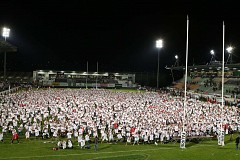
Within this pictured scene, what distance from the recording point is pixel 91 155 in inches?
828

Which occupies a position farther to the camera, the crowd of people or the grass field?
the crowd of people

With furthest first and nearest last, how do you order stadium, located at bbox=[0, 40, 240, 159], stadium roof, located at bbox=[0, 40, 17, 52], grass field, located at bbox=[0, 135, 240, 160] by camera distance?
1. stadium roof, located at bbox=[0, 40, 17, 52]
2. stadium, located at bbox=[0, 40, 240, 159]
3. grass field, located at bbox=[0, 135, 240, 160]

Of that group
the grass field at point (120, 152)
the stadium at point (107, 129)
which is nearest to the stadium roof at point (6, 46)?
the stadium at point (107, 129)

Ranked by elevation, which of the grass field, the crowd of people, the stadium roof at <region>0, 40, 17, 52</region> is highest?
the stadium roof at <region>0, 40, 17, 52</region>

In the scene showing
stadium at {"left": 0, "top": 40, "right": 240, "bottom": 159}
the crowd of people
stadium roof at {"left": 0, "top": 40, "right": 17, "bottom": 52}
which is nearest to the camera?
stadium at {"left": 0, "top": 40, "right": 240, "bottom": 159}

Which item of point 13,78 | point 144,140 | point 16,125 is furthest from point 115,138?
point 13,78

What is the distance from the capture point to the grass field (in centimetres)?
2039

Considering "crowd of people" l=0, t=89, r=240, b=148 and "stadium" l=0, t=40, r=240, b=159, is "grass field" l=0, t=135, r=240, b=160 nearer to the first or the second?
"stadium" l=0, t=40, r=240, b=159

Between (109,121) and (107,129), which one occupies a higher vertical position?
(109,121)

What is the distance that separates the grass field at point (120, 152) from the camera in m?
20.4

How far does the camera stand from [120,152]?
2231cm

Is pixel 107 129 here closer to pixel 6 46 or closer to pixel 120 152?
pixel 120 152

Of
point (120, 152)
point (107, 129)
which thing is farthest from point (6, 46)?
point (120, 152)

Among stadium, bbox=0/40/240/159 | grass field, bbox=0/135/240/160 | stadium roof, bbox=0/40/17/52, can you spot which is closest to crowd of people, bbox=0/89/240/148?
stadium, bbox=0/40/240/159
